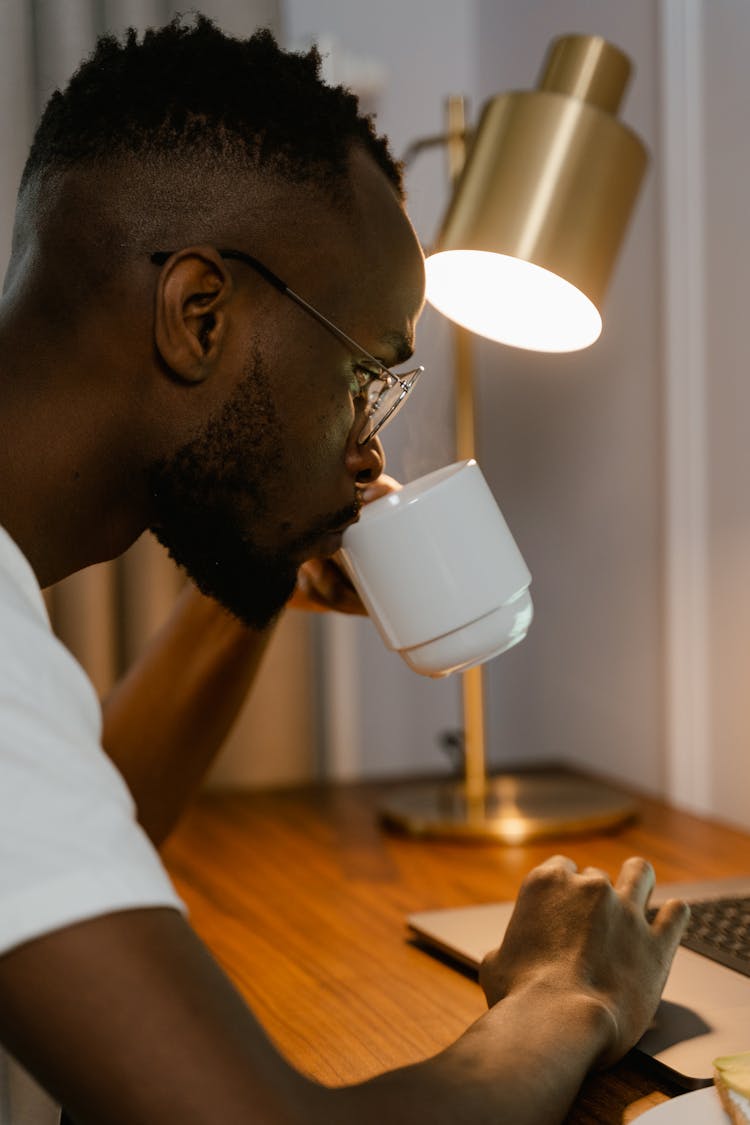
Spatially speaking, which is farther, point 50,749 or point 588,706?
point 588,706

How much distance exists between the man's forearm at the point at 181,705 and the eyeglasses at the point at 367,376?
0.30 meters

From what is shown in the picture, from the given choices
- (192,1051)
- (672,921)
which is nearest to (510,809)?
(672,921)

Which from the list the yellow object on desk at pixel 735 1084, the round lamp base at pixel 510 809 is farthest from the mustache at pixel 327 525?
the round lamp base at pixel 510 809

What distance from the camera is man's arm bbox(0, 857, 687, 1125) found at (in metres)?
0.49

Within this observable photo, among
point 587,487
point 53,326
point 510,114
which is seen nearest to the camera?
point 53,326

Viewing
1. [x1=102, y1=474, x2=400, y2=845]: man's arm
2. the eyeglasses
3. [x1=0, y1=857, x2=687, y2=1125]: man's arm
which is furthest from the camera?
[x1=102, y1=474, x2=400, y2=845]: man's arm

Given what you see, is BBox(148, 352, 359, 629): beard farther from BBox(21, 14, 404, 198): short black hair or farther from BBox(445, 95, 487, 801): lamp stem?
BBox(445, 95, 487, 801): lamp stem

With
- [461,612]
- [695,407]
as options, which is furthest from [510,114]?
[461,612]

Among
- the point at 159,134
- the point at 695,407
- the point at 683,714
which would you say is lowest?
the point at 683,714

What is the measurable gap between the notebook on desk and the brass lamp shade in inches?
18.2

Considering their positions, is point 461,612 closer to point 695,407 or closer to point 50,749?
point 50,749

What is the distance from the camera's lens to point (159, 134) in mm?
717

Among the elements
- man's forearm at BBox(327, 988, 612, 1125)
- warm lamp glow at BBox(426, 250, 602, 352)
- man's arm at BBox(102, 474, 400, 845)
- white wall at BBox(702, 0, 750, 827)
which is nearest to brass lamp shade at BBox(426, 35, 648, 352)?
warm lamp glow at BBox(426, 250, 602, 352)

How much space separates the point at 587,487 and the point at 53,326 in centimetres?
97
